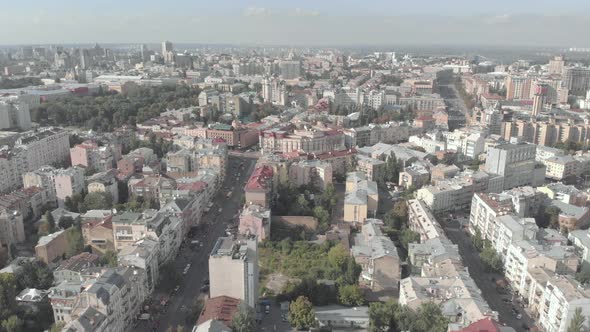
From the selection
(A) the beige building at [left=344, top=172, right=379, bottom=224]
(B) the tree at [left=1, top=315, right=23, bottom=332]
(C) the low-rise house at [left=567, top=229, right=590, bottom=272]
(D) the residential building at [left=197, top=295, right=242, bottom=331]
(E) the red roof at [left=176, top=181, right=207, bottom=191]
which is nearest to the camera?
(D) the residential building at [left=197, top=295, right=242, bottom=331]

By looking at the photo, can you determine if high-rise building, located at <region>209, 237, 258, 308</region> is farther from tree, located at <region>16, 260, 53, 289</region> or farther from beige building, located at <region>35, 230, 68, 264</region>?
beige building, located at <region>35, 230, 68, 264</region>

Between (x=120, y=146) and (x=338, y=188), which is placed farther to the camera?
(x=120, y=146)

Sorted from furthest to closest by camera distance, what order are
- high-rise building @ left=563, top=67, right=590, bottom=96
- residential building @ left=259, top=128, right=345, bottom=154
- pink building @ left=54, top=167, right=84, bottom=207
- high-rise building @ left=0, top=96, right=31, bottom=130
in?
high-rise building @ left=563, top=67, right=590, bottom=96 < high-rise building @ left=0, top=96, right=31, bottom=130 < residential building @ left=259, top=128, right=345, bottom=154 < pink building @ left=54, top=167, right=84, bottom=207

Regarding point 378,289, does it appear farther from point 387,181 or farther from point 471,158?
point 471,158

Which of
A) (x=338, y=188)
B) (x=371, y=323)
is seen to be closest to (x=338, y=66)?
(x=338, y=188)

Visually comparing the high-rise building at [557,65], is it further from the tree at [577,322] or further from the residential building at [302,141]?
the tree at [577,322]

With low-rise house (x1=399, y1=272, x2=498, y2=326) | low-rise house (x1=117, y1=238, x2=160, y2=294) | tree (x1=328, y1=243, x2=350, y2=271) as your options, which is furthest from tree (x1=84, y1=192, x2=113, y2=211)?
low-rise house (x1=399, y1=272, x2=498, y2=326)
